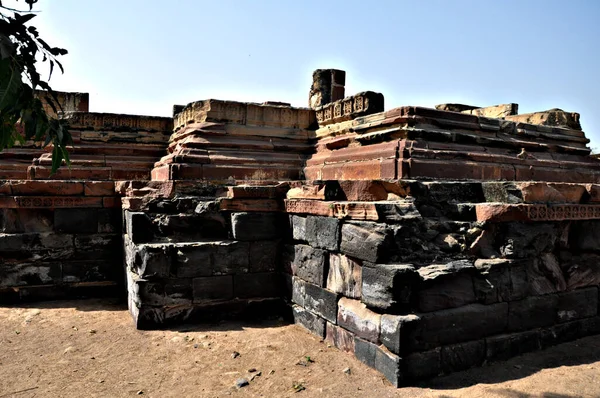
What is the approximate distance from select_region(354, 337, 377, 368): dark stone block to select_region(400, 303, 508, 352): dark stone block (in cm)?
37

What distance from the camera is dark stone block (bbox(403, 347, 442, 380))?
10.9 ft

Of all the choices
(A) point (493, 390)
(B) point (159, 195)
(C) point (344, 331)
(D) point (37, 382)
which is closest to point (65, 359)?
(D) point (37, 382)

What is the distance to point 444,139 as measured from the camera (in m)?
5.12

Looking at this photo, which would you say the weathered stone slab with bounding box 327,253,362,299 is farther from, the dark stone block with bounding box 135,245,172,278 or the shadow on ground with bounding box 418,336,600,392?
the dark stone block with bounding box 135,245,172,278

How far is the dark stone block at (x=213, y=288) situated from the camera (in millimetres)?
4867

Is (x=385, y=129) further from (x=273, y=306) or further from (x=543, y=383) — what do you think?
(x=543, y=383)

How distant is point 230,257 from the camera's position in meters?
4.99

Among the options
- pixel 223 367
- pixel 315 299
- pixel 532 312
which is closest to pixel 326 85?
pixel 315 299

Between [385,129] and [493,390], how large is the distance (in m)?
3.03

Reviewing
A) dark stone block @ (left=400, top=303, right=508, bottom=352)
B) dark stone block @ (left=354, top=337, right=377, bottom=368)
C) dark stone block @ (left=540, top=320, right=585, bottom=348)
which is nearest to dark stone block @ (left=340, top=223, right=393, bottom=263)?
dark stone block @ (left=400, top=303, right=508, bottom=352)

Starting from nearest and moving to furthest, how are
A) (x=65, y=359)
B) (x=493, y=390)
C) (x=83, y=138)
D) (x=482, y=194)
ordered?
(x=493, y=390) → (x=65, y=359) → (x=482, y=194) → (x=83, y=138)

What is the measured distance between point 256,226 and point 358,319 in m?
1.80

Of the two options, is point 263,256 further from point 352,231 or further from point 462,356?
point 462,356

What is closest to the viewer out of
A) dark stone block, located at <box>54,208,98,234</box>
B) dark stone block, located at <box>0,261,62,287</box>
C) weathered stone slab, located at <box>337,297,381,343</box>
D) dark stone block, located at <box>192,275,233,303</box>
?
weathered stone slab, located at <box>337,297,381,343</box>
